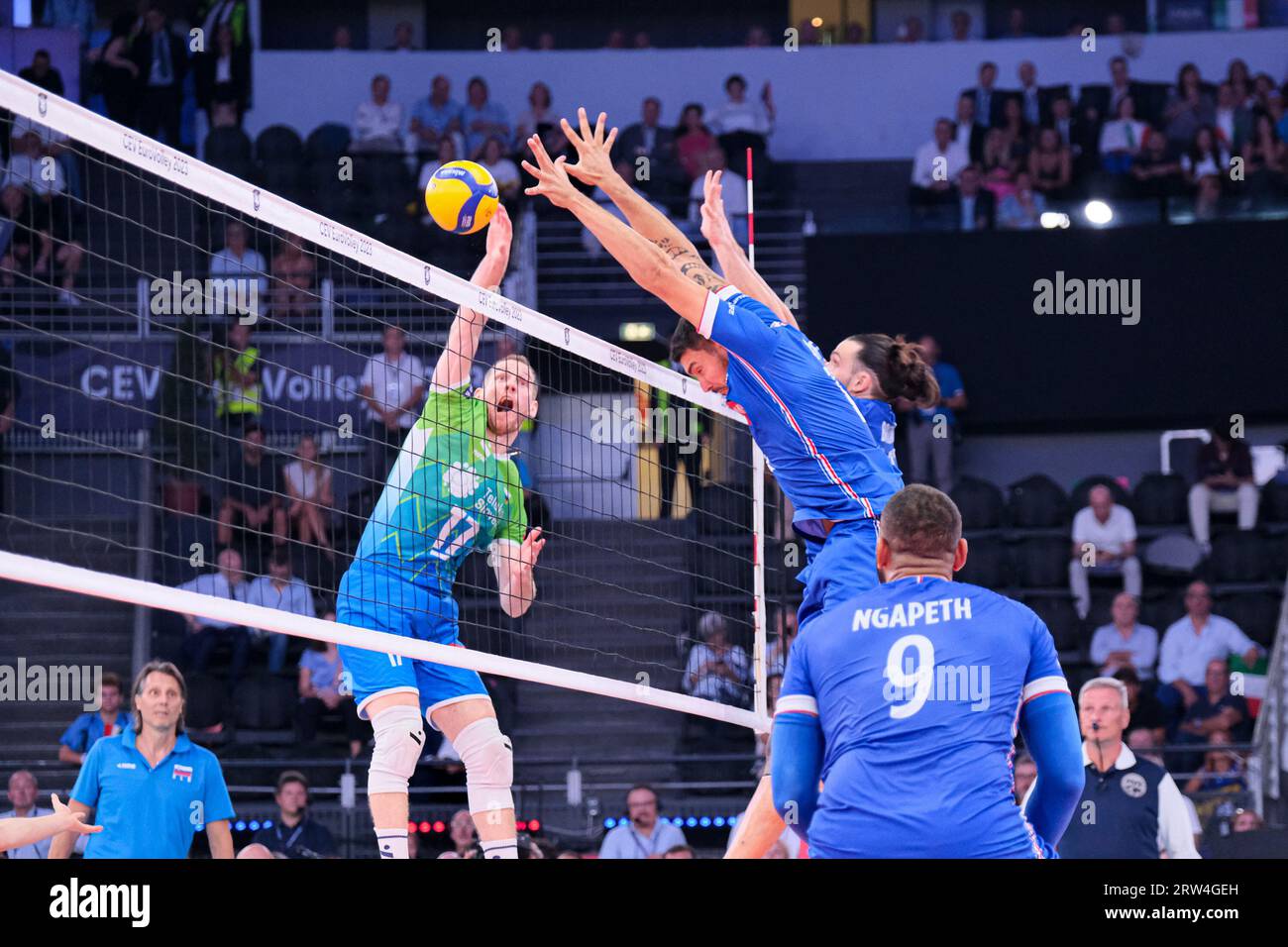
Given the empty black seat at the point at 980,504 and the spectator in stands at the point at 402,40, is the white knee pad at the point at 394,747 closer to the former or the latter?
the empty black seat at the point at 980,504

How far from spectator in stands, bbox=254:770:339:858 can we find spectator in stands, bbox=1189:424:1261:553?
8306mm

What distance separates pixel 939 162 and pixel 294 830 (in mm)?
10172

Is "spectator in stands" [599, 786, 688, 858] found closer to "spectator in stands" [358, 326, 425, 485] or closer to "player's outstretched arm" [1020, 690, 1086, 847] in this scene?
"spectator in stands" [358, 326, 425, 485]

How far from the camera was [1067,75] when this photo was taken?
1905 cm

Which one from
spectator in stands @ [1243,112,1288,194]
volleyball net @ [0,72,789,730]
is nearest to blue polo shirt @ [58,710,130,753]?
volleyball net @ [0,72,789,730]

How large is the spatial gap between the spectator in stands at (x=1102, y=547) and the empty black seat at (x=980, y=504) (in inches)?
27.3

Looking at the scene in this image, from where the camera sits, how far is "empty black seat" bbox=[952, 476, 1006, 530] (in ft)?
49.0

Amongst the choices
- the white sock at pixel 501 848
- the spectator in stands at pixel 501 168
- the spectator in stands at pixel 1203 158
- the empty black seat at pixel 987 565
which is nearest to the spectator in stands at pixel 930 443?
the empty black seat at pixel 987 565

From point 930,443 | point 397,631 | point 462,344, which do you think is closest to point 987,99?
point 930,443

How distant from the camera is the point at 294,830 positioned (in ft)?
34.7

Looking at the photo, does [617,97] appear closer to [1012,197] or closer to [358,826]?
[1012,197]

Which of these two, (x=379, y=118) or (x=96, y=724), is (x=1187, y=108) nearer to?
(x=379, y=118)

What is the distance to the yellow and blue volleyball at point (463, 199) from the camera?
299 inches
